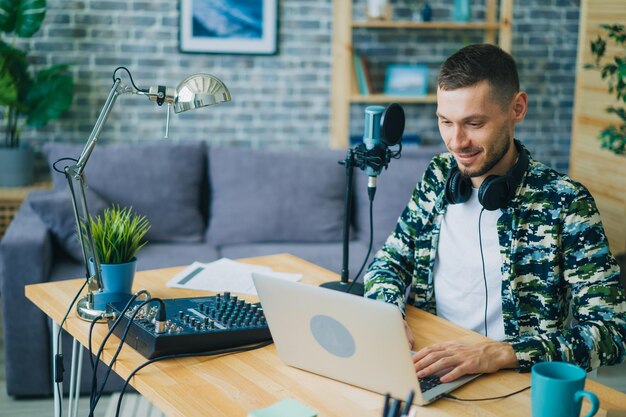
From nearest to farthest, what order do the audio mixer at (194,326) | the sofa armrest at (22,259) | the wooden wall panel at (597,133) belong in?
the audio mixer at (194,326), the sofa armrest at (22,259), the wooden wall panel at (597,133)

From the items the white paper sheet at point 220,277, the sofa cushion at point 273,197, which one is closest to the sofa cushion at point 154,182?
the sofa cushion at point 273,197

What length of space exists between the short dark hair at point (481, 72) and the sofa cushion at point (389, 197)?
1809 millimetres

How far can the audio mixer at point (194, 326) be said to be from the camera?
156 cm

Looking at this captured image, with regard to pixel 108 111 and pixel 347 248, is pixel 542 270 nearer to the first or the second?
pixel 347 248

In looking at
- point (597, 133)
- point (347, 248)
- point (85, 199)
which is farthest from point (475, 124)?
point (597, 133)

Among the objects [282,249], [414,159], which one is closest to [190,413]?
[282,249]

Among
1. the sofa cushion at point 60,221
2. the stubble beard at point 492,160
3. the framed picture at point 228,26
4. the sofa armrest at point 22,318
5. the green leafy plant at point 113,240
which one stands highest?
the framed picture at point 228,26

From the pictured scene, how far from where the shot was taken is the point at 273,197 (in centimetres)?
363

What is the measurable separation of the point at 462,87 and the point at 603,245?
451 mm

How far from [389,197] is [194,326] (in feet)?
6.92

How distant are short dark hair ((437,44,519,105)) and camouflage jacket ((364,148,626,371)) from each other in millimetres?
202

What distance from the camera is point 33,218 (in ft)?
10.8

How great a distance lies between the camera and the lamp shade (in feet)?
5.58

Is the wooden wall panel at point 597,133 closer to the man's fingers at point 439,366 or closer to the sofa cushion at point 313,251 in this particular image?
the sofa cushion at point 313,251
